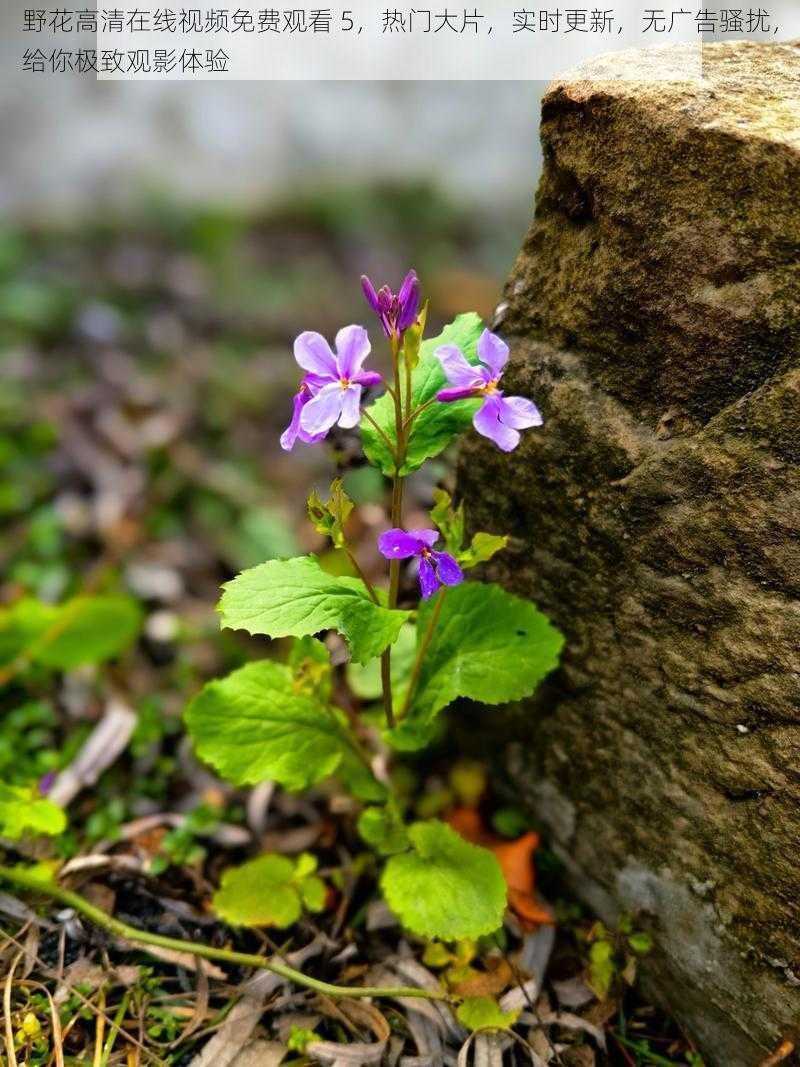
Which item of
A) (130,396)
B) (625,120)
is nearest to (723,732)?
(625,120)

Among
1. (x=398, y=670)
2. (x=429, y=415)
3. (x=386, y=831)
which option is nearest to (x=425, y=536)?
(x=429, y=415)

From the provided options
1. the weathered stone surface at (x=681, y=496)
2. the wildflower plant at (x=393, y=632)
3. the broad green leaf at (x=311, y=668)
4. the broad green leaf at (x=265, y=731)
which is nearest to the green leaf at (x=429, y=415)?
the wildflower plant at (x=393, y=632)

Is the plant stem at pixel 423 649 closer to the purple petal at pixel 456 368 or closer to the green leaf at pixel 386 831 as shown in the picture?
the green leaf at pixel 386 831

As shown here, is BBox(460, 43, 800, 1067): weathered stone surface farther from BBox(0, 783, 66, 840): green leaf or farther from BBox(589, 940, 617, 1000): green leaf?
BBox(0, 783, 66, 840): green leaf

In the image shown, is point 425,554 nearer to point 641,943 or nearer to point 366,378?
point 366,378

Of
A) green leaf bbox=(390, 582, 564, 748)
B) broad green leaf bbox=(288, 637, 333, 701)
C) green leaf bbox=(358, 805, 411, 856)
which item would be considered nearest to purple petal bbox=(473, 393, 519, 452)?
green leaf bbox=(390, 582, 564, 748)

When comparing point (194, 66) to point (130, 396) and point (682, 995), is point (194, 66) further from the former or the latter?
point (682, 995)
